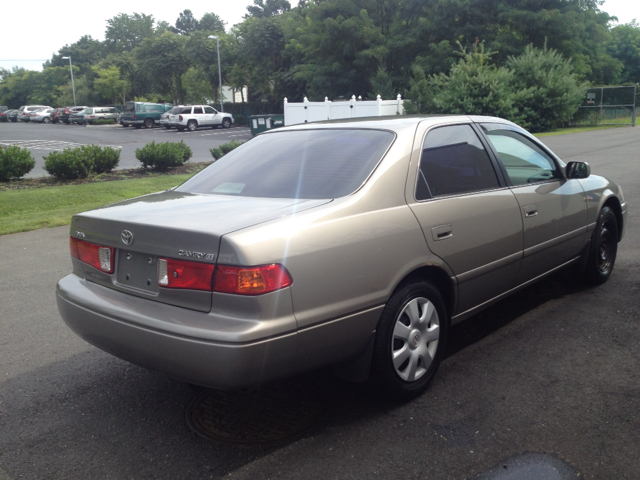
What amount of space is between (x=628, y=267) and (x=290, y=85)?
52221mm

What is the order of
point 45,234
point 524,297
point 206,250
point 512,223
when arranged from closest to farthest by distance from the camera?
point 206,250 < point 512,223 < point 524,297 < point 45,234

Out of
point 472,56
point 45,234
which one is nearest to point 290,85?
point 472,56

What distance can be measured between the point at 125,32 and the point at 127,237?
135550 millimetres

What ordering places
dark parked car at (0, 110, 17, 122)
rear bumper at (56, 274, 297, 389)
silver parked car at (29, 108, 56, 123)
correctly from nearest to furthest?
1. rear bumper at (56, 274, 297, 389)
2. silver parked car at (29, 108, 56, 123)
3. dark parked car at (0, 110, 17, 122)

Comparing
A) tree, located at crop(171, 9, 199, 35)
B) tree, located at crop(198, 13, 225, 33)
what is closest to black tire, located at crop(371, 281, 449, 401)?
tree, located at crop(198, 13, 225, 33)

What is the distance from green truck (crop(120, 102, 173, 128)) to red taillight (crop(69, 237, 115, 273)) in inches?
1793

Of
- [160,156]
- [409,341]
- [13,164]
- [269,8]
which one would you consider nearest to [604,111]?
[160,156]

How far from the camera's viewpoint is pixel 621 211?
567 cm

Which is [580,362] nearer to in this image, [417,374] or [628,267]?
[417,374]

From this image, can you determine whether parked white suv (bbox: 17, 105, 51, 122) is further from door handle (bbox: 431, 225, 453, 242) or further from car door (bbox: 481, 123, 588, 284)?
door handle (bbox: 431, 225, 453, 242)

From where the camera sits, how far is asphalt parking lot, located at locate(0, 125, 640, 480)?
9.39 ft

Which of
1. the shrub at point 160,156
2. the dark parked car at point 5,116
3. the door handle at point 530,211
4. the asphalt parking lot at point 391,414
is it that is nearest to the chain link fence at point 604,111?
the shrub at point 160,156

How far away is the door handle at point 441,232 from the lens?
11.5 ft

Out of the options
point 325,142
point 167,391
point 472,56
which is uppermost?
point 472,56
